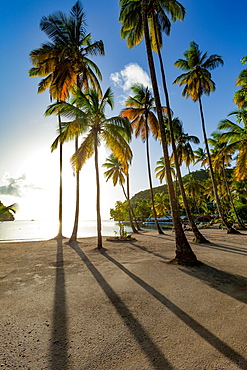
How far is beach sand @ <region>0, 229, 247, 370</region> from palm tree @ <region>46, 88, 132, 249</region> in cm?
594

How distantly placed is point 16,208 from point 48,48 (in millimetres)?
13010

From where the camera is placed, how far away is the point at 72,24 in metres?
13.6

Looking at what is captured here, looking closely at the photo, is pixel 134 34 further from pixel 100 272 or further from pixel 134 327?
pixel 134 327

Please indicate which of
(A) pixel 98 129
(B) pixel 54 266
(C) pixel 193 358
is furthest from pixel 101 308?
(A) pixel 98 129

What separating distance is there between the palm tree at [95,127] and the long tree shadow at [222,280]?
6218mm

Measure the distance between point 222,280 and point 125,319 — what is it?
10.9 ft

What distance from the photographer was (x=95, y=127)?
12.0m

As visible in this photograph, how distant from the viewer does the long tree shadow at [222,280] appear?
14.1 feet

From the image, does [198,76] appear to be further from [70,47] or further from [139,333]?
[139,333]

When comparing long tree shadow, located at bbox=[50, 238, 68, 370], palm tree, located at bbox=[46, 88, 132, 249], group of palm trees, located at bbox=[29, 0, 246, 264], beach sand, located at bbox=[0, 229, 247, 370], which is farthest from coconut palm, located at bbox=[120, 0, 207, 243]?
long tree shadow, located at bbox=[50, 238, 68, 370]

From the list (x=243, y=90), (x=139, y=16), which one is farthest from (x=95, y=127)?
(x=243, y=90)

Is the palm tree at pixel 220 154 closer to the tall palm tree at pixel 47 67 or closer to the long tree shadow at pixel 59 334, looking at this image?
the tall palm tree at pixel 47 67

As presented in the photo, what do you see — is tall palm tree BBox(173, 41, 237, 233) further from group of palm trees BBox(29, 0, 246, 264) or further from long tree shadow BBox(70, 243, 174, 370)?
long tree shadow BBox(70, 243, 174, 370)

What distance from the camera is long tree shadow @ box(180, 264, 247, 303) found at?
4299 mm
